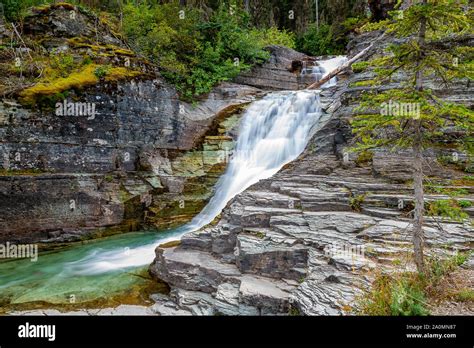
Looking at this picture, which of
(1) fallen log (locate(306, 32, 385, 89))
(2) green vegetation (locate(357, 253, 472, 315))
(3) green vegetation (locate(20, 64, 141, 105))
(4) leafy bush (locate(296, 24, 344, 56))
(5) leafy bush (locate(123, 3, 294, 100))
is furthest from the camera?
(4) leafy bush (locate(296, 24, 344, 56))

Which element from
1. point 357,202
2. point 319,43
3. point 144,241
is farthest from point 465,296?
point 319,43

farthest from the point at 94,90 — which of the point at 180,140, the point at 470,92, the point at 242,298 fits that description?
the point at 470,92

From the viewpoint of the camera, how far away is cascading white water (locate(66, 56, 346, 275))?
12.5 meters

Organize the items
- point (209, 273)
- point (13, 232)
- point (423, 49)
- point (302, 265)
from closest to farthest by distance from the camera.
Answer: point (423, 49), point (302, 265), point (209, 273), point (13, 232)

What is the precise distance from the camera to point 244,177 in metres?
12.9

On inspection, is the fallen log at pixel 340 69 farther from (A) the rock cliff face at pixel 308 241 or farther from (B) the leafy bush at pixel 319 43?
(A) the rock cliff face at pixel 308 241

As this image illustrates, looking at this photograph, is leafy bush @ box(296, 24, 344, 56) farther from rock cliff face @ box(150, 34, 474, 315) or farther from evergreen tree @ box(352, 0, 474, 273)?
evergreen tree @ box(352, 0, 474, 273)

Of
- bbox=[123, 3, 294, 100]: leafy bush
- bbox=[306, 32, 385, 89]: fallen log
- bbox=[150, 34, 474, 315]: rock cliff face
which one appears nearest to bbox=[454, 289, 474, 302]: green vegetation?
bbox=[150, 34, 474, 315]: rock cliff face

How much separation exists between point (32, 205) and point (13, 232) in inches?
39.8

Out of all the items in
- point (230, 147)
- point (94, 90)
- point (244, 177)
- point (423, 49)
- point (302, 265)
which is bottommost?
point (302, 265)

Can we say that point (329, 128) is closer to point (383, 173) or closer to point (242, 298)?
point (383, 173)

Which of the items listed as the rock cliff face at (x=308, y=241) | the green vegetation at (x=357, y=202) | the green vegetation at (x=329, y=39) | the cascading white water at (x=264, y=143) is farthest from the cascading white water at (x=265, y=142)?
the green vegetation at (x=329, y=39)

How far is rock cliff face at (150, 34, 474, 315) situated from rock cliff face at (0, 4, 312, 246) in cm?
427

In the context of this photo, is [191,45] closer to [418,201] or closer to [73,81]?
[73,81]
